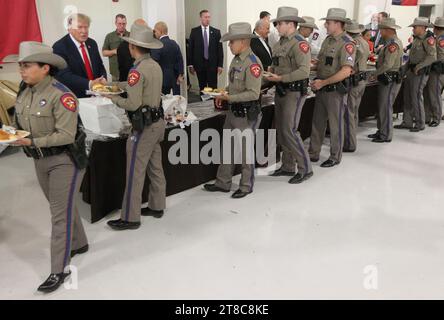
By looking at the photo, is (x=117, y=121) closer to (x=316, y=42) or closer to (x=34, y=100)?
(x=34, y=100)

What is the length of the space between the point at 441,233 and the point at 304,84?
175 centimetres

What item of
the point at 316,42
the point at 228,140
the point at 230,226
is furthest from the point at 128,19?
the point at 230,226

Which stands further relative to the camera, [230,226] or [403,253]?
[230,226]

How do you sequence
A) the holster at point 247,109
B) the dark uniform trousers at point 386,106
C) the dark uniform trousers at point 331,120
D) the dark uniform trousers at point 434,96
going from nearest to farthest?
the holster at point 247,109 < the dark uniform trousers at point 331,120 < the dark uniform trousers at point 386,106 < the dark uniform trousers at point 434,96

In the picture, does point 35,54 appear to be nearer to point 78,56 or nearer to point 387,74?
point 78,56

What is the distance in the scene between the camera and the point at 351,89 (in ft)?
17.6

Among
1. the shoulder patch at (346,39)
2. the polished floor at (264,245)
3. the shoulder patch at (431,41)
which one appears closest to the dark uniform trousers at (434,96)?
the shoulder patch at (431,41)

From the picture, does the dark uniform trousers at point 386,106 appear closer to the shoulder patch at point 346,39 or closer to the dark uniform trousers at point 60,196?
the shoulder patch at point 346,39

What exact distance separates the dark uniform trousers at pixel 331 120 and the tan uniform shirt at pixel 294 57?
0.68 metres

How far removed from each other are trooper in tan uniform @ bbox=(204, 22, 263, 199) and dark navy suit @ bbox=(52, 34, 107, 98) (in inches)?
50.5

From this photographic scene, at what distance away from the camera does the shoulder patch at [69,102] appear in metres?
2.55

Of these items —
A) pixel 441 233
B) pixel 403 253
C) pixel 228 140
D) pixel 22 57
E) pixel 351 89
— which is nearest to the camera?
pixel 22 57

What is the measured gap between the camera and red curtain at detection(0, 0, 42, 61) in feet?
18.6

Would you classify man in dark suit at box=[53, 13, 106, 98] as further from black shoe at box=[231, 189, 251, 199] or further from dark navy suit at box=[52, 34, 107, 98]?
black shoe at box=[231, 189, 251, 199]
